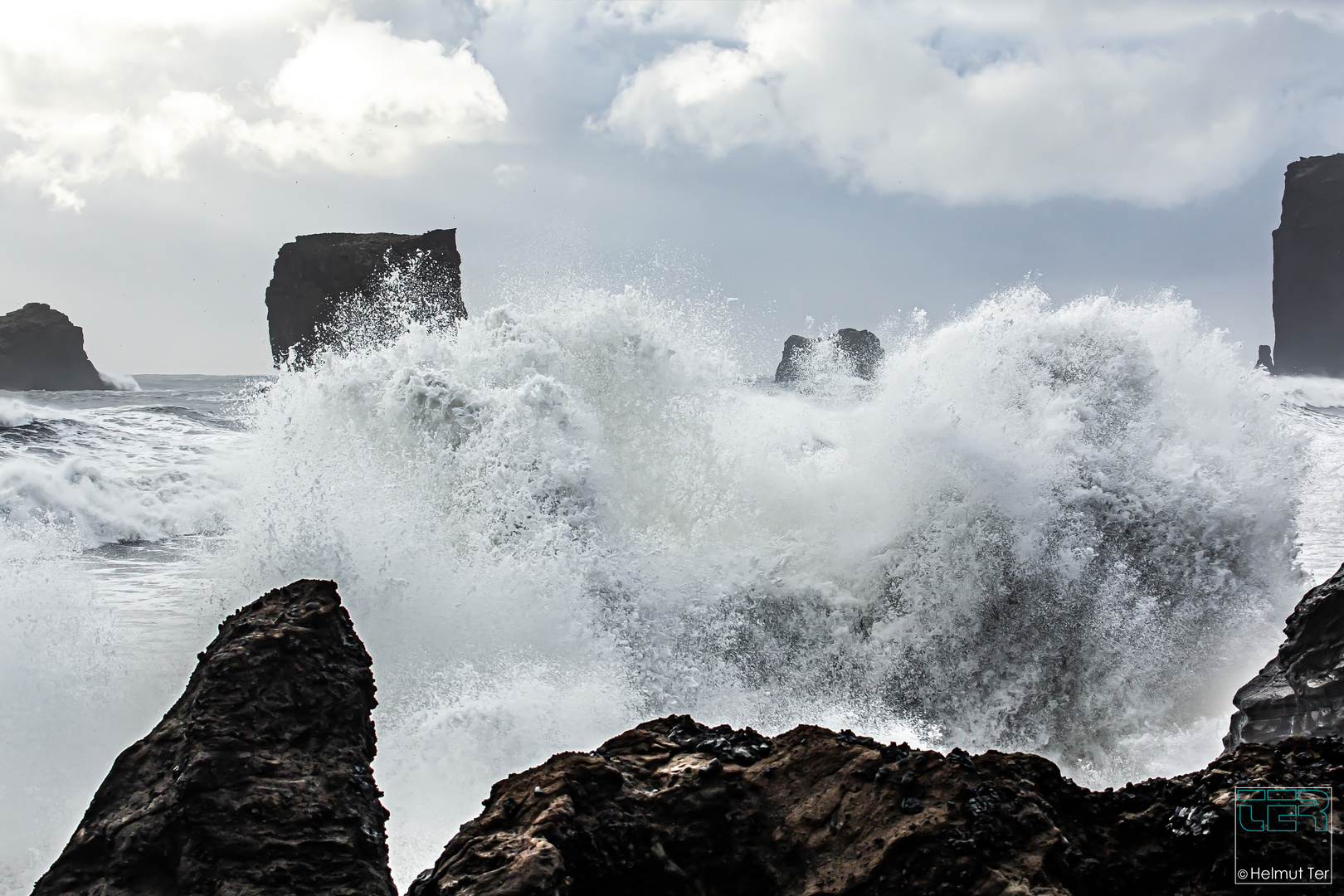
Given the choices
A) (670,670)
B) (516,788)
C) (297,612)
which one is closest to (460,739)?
(670,670)

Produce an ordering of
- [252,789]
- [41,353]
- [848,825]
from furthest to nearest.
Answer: [41,353]
[252,789]
[848,825]

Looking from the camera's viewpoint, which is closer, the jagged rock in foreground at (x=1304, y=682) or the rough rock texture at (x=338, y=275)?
the jagged rock in foreground at (x=1304, y=682)

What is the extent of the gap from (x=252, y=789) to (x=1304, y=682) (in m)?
5.31

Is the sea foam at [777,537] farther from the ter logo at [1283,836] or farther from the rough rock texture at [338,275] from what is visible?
the rough rock texture at [338,275]

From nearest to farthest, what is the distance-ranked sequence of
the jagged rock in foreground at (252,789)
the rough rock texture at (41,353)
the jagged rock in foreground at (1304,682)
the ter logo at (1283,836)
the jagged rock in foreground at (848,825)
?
the ter logo at (1283,836) → the jagged rock in foreground at (848,825) → the jagged rock in foreground at (252,789) → the jagged rock in foreground at (1304,682) → the rough rock texture at (41,353)

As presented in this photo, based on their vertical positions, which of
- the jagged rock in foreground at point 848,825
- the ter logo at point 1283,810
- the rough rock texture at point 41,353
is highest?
the rough rock texture at point 41,353

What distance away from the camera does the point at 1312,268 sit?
52.9 metres

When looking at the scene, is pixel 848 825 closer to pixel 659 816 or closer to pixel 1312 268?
pixel 659 816

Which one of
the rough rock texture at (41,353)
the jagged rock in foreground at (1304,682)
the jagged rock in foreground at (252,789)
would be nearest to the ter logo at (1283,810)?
the jagged rock in foreground at (252,789)

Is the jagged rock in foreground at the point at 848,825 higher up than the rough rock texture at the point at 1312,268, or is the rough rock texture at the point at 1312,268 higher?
the rough rock texture at the point at 1312,268

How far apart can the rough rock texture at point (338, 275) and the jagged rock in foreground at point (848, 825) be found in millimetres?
26777

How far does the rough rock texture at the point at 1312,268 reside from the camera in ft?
168

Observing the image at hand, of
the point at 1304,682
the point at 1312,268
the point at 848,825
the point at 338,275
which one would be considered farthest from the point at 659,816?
the point at 1312,268

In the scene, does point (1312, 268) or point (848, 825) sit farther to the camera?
point (1312, 268)
